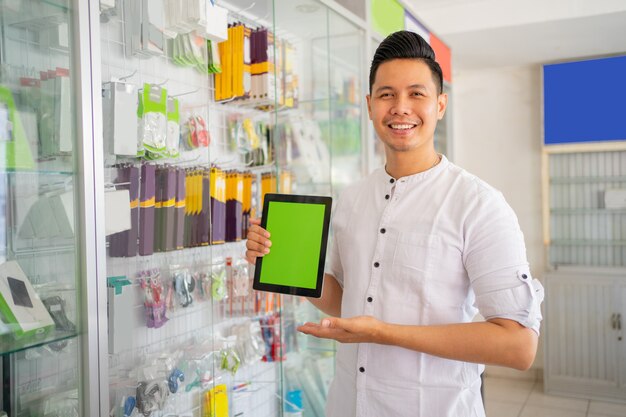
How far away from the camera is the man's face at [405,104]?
1.53 metres

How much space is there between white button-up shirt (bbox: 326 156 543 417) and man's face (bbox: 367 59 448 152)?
13cm

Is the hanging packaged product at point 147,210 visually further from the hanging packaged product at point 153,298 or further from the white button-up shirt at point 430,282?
the white button-up shirt at point 430,282

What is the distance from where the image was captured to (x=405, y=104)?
60.1 inches

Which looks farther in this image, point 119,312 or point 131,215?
point 131,215

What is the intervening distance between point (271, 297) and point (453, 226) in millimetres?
1800

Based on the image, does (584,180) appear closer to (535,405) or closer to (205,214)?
(535,405)

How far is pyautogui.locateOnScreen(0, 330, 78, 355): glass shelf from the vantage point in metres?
1.58

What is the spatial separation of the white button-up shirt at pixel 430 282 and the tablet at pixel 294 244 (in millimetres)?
115

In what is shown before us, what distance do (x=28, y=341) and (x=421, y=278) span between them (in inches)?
45.4

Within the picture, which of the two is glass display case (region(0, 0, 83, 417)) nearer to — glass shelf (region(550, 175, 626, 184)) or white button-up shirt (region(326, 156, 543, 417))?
white button-up shirt (region(326, 156, 543, 417))

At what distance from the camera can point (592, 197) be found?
17.9ft

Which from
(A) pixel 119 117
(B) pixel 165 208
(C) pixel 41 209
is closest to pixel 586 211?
(B) pixel 165 208

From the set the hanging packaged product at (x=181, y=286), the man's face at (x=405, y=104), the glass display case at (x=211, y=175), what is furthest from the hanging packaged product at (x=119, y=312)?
the man's face at (x=405, y=104)

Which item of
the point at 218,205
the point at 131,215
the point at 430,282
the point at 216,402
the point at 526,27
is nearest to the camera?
the point at 430,282
